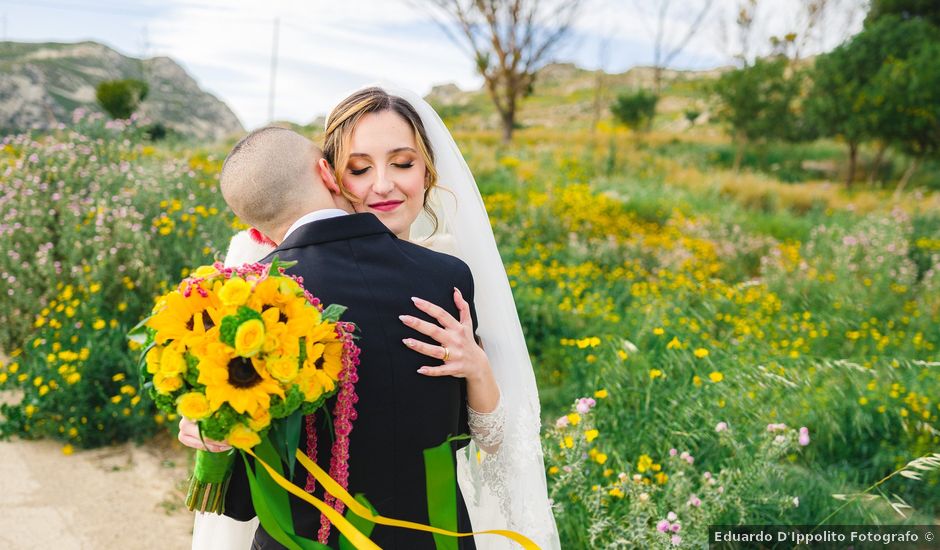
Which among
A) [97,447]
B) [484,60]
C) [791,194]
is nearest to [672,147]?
[484,60]

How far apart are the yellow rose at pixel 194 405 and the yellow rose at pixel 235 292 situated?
6.5 inches

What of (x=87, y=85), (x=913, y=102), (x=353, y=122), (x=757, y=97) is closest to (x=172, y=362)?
(x=353, y=122)

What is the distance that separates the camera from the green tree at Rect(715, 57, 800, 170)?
18.8 metres

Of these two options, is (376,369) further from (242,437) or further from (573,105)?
(573,105)

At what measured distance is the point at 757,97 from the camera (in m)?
19.0

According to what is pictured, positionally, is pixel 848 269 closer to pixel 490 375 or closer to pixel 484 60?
pixel 490 375

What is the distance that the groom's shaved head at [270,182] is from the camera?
1.43 meters

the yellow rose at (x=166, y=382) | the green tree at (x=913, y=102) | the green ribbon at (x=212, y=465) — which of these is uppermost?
the green tree at (x=913, y=102)

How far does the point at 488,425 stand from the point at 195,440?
0.73 m

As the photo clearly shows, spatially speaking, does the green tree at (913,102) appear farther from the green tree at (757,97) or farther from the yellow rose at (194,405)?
the yellow rose at (194,405)

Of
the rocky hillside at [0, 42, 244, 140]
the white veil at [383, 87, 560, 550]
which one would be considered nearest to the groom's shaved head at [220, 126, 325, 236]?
the white veil at [383, 87, 560, 550]

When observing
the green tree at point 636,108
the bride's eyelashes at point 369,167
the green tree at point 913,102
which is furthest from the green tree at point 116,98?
the green tree at point 913,102

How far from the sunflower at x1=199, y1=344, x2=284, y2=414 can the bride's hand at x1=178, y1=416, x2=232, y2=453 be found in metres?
0.15

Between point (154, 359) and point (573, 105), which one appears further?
point (573, 105)
